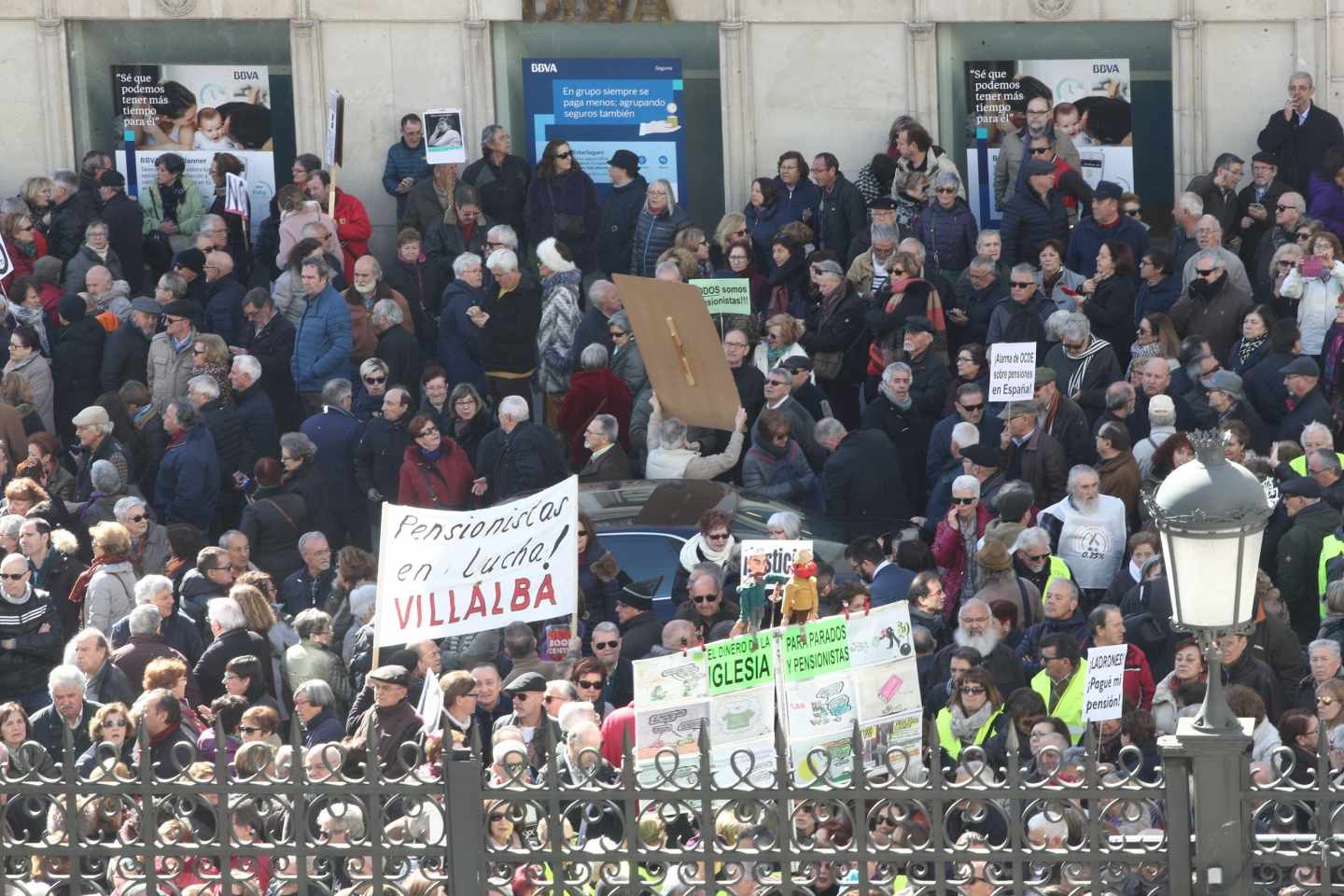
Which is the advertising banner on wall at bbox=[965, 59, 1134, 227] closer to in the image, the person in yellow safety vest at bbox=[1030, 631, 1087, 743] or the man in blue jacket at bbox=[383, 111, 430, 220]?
the man in blue jacket at bbox=[383, 111, 430, 220]

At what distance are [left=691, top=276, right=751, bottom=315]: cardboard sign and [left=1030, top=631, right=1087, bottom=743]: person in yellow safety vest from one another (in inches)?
222

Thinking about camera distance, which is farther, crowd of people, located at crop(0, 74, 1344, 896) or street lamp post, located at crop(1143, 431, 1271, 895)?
crowd of people, located at crop(0, 74, 1344, 896)

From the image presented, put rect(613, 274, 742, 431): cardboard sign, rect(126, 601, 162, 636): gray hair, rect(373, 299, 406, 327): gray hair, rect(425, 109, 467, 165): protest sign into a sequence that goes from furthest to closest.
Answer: rect(425, 109, 467, 165): protest sign
rect(373, 299, 406, 327): gray hair
rect(613, 274, 742, 431): cardboard sign
rect(126, 601, 162, 636): gray hair

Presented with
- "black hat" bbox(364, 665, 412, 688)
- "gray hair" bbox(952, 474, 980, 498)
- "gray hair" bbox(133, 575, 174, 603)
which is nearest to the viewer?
"black hat" bbox(364, 665, 412, 688)

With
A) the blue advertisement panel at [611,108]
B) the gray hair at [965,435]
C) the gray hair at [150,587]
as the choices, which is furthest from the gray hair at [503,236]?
the gray hair at [150,587]

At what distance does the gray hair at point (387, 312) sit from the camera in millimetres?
18656

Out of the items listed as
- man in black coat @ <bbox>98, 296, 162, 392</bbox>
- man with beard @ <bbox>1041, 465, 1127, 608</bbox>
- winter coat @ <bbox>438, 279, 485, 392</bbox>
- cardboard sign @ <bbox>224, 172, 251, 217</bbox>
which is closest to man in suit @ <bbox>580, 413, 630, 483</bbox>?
winter coat @ <bbox>438, 279, 485, 392</bbox>

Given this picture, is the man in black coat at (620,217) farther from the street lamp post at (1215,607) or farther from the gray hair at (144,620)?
the street lamp post at (1215,607)

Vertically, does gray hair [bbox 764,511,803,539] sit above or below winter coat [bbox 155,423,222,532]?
below

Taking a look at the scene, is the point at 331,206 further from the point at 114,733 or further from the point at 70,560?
the point at 114,733

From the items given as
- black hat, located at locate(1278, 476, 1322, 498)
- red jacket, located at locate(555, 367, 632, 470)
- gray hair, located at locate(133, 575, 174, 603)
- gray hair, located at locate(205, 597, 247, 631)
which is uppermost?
red jacket, located at locate(555, 367, 632, 470)

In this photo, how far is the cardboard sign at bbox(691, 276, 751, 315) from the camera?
58.9 ft

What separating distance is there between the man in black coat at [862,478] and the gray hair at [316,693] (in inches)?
179

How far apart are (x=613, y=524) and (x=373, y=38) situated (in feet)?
26.1
